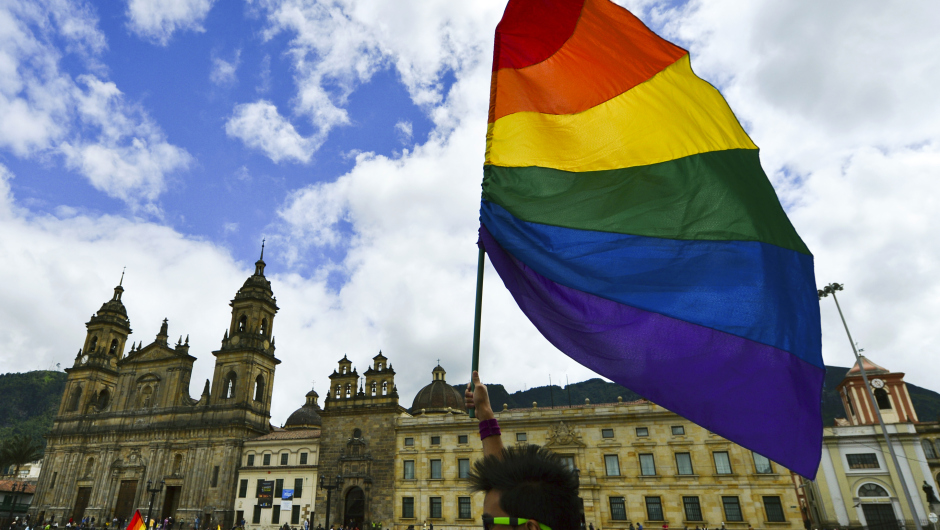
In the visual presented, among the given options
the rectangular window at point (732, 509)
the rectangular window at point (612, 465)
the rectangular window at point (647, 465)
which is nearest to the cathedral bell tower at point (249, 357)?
the rectangular window at point (612, 465)

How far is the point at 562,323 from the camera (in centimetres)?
463

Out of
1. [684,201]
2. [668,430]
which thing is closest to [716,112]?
[684,201]

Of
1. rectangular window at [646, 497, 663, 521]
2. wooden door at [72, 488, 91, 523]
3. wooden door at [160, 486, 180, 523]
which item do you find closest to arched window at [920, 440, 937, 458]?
rectangular window at [646, 497, 663, 521]

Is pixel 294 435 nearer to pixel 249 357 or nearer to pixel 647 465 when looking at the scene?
pixel 249 357

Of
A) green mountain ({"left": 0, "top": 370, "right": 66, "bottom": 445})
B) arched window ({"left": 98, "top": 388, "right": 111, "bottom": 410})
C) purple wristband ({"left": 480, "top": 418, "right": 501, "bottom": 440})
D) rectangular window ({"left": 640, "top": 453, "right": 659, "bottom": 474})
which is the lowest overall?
purple wristband ({"left": 480, "top": 418, "right": 501, "bottom": 440})

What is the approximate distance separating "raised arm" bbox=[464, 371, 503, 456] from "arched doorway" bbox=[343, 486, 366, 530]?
38645 mm

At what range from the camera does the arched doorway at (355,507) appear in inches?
1490

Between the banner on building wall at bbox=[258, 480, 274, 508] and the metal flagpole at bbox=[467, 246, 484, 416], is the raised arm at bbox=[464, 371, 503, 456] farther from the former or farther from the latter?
the banner on building wall at bbox=[258, 480, 274, 508]

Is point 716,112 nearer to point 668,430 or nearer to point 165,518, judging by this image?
point 668,430

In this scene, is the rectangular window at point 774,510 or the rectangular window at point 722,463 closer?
the rectangular window at point 774,510

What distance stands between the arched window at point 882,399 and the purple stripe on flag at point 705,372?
4185 centimetres

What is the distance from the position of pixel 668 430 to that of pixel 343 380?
25462 millimetres

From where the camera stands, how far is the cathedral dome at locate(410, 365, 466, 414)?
49281mm

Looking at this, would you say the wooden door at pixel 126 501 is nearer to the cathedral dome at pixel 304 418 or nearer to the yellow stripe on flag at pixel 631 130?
the cathedral dome at pixel 304 418
